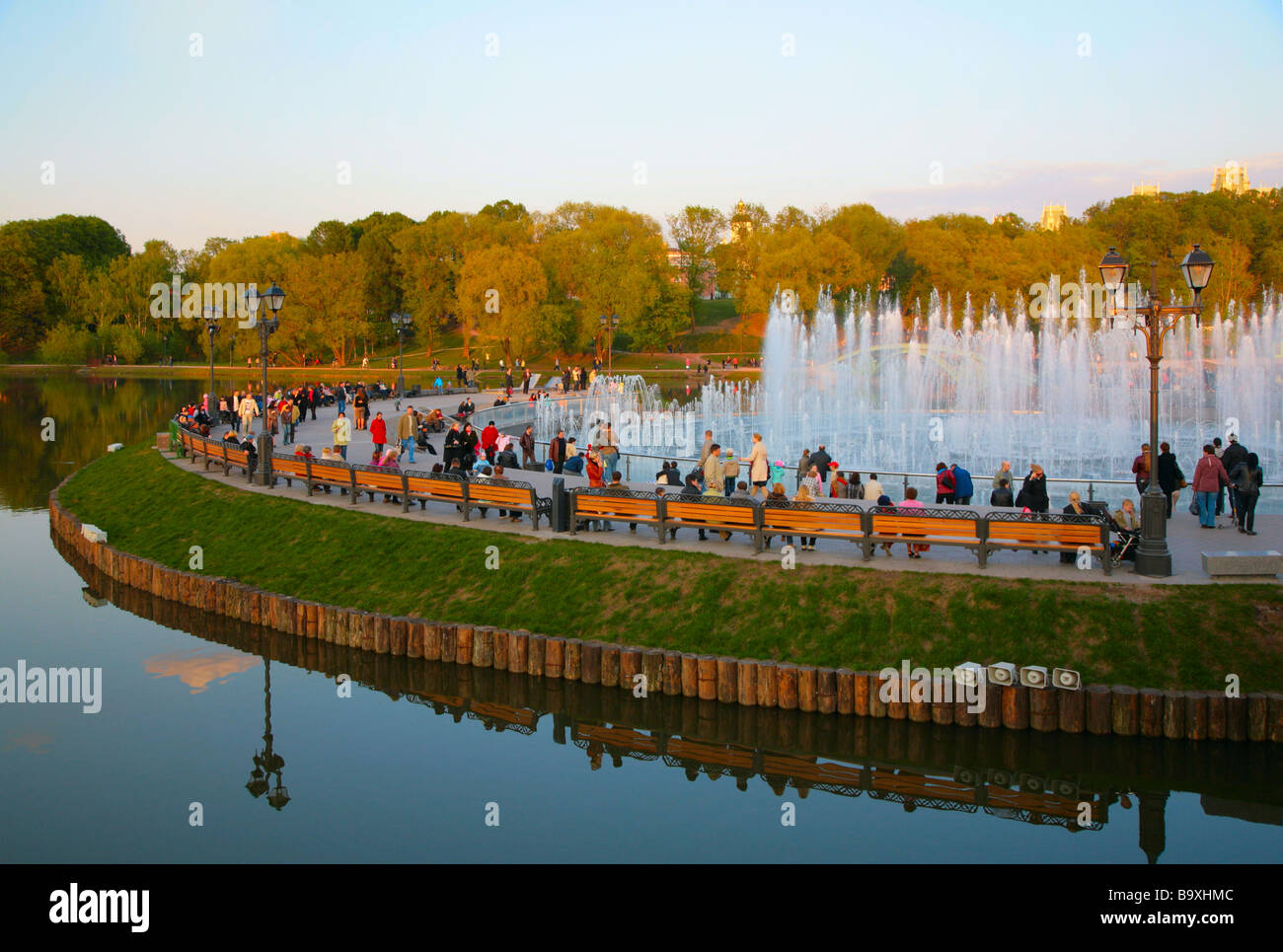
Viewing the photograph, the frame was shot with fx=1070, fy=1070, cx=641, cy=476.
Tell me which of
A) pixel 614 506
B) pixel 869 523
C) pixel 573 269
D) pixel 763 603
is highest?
pixel 573 269

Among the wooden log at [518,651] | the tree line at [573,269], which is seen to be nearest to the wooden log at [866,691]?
the wooden log at [518,651]

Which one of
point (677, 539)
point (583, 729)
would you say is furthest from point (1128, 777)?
point (677, 539)

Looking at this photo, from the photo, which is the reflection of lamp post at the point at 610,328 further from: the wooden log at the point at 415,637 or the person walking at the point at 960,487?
the wooden log at the point at 415,637

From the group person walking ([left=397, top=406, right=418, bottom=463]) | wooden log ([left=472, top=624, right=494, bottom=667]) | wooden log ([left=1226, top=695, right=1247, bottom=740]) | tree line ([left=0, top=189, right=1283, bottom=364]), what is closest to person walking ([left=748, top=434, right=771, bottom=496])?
wooden log ([left=472, top=624, right=494, bottom=667])

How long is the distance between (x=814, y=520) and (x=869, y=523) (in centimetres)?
93

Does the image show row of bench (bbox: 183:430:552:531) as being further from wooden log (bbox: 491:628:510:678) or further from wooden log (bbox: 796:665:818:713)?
wooden log (bbox: 796:665:818:713)

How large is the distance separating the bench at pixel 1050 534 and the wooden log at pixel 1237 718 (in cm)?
285

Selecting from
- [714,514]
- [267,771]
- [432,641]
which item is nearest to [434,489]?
[432,641]

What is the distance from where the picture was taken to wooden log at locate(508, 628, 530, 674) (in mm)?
17281

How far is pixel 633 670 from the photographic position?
16.5 metres

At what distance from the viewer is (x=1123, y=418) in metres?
42.6

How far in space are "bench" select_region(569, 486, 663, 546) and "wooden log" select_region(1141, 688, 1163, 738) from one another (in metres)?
8.30

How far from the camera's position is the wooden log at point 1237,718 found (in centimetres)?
1391

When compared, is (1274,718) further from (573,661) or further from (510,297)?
(510,297)
